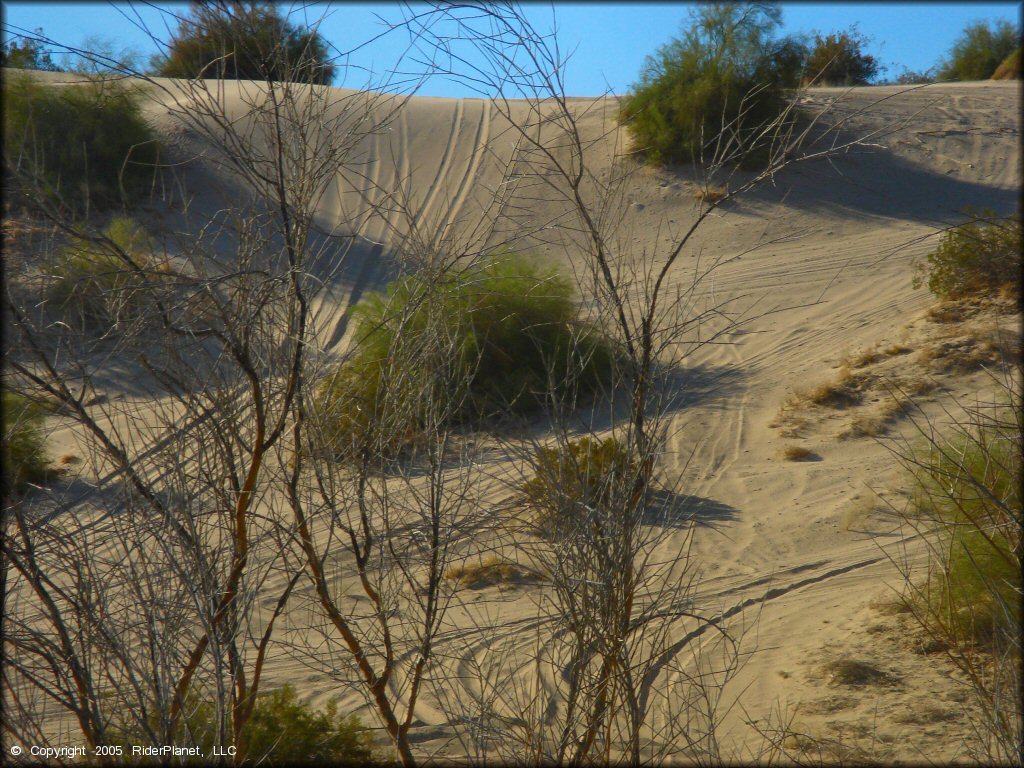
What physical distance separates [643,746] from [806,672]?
146 cm

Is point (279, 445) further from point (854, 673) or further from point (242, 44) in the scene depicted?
point (854, 673)

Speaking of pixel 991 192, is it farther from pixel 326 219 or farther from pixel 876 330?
pixel 326 219

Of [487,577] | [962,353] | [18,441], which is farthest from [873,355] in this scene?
[18,441]

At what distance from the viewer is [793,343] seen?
11055 mm

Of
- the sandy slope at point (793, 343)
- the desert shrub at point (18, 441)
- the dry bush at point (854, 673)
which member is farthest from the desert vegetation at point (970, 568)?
the desert shrub at point (18, 441)

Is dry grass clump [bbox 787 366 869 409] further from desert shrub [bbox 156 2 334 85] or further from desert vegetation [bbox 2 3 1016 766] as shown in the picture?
desert shrub [bbox 156 2 334 85]

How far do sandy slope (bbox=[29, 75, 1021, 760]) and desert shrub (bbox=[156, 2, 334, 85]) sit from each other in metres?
0.44

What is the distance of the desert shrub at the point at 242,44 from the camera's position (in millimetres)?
3033

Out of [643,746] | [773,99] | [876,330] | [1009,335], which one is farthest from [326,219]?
[643,746]

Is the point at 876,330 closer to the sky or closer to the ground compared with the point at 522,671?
closer to the sky

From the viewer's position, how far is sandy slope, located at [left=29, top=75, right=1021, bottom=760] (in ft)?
15.1

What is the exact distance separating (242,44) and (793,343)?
9297 millimetres

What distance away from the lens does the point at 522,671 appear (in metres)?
5.34

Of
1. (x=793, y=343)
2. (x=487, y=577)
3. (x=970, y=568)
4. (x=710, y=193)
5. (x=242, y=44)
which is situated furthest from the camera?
(x=793, y=343)
